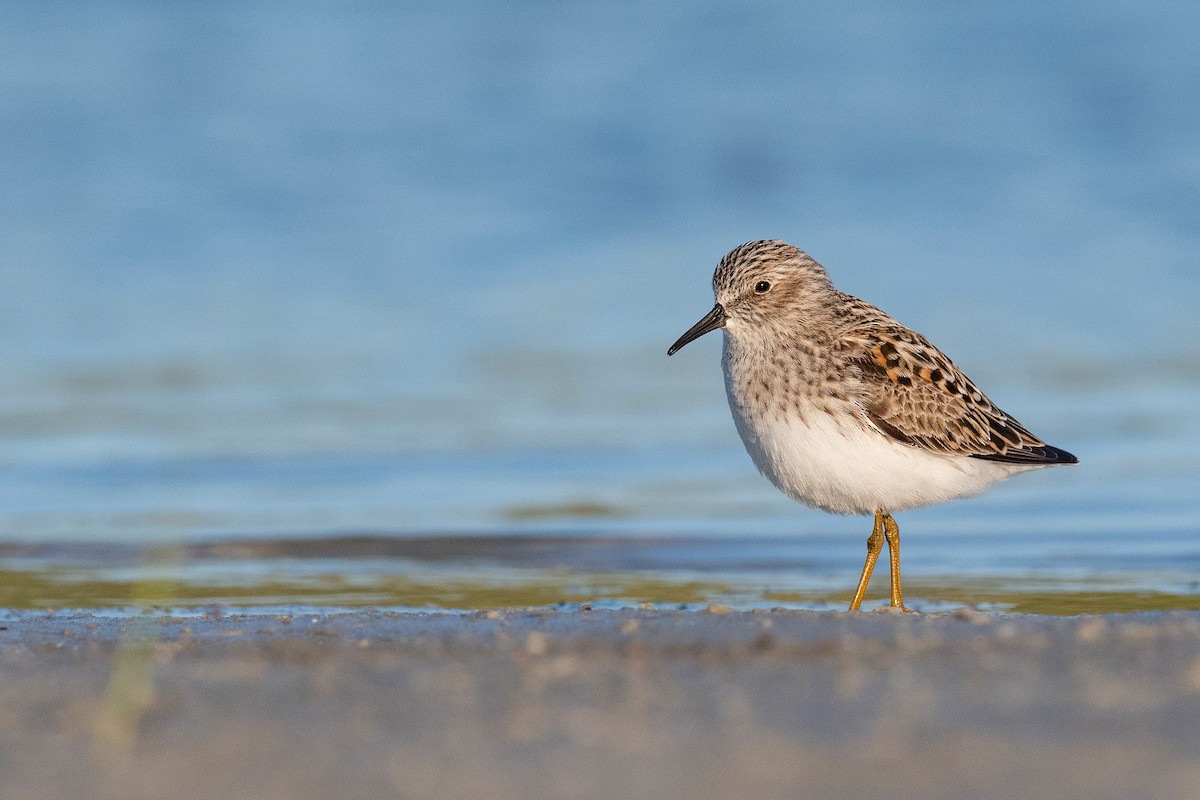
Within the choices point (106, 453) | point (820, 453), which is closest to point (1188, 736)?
point (820, 453)

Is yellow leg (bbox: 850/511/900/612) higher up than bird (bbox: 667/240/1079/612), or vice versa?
bird (bbox: 667/240/1079/612)

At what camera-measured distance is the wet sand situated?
354 centimetres

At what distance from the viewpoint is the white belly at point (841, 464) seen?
725 centimetres

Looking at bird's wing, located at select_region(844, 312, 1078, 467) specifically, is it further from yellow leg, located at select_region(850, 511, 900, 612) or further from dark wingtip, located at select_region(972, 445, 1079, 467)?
yellow leg, located at select_region(850, 511, 900, 612)

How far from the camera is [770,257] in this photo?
818cm

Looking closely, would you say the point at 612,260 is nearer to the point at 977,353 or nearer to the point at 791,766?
the point at 977,353

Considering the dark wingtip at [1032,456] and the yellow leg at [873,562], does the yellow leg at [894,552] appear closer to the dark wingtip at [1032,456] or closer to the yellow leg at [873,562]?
the yellow leg at [873,562]

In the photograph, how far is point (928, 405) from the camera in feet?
24.8

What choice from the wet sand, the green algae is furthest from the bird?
the wet sand

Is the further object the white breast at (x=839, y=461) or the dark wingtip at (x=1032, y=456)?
the dark wingtip at (x=1032, y=456)

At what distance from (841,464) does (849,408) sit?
Answer: 28cm

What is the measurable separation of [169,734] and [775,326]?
14.0ft

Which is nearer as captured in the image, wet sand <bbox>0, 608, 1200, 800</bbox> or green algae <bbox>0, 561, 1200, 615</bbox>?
wet sand <bbox>0, 608, 1200, 800</bbox>

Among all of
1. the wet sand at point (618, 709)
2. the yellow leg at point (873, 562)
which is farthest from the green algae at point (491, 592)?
the wet sand at point (618, 709)
